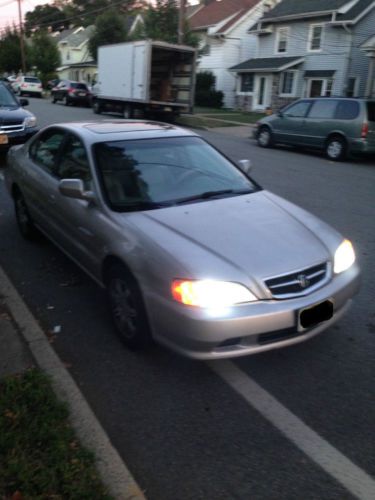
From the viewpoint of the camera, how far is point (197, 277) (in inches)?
116

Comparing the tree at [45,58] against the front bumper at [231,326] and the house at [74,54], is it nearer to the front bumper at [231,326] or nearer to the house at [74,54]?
the house at [74,54]

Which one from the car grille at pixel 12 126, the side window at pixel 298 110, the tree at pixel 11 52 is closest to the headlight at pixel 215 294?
the car grille at pixel 12 126

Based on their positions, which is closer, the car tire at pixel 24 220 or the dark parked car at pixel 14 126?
the car tire at pixel 24 220

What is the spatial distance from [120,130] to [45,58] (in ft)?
178

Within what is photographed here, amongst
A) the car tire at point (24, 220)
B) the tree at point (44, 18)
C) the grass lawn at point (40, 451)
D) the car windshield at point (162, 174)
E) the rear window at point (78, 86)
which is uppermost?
the tree at point (44, 18)

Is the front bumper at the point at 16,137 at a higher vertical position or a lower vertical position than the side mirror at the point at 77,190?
lower

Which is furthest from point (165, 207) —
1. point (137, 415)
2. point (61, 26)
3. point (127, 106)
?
point (61, 26)

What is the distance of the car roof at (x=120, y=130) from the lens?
4344 mm

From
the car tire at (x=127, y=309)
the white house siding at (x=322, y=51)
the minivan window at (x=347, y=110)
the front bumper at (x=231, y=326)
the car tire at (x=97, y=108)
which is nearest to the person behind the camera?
the front bumper at (x=231, y=326)

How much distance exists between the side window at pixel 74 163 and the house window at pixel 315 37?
2655cm

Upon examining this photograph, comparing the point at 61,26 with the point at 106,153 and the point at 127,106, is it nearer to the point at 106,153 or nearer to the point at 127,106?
the point at 127,106

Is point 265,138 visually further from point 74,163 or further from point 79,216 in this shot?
point 79,216

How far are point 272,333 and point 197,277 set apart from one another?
590 millimetres

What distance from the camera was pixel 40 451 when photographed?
246 cm
